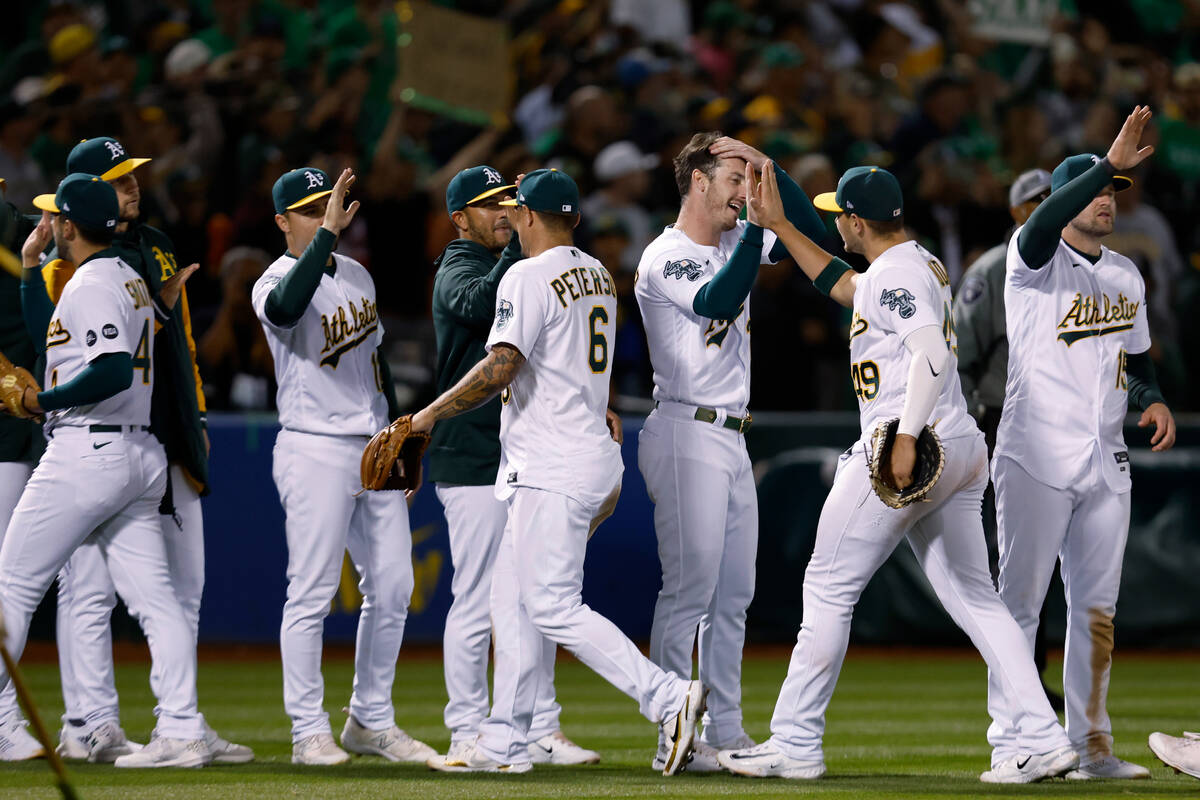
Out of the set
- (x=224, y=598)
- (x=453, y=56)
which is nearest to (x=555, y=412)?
(x=224, y=598)

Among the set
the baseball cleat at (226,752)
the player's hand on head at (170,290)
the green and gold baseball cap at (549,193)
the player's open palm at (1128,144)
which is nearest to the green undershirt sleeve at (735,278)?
A: the green and gold baseball cap at (549,193)

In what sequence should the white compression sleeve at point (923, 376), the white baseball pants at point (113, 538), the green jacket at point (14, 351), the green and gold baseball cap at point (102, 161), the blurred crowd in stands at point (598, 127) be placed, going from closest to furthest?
the white compression sleeve at point (923, 376) < the white baseball pants at point (113, 538) < the green and gold baseball cap at point (102, 161) < the green jacket at point (14, 351) < the blurred crowd in stands at point (598, 127)

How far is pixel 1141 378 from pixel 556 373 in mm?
2519

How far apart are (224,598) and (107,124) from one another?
386 centimetres

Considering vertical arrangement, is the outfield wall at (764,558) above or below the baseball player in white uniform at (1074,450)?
below

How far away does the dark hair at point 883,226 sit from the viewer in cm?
618

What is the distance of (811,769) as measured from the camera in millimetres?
6152

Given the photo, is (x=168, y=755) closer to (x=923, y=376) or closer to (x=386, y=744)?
(x=386, y=744)

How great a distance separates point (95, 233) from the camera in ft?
21.6

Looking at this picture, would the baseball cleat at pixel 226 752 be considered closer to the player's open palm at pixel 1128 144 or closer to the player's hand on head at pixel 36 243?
the player's hand on head at pixel 36 243

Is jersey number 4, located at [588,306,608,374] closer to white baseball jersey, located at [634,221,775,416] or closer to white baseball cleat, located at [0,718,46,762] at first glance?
white baseball jersey, located at [634,221,775,416]

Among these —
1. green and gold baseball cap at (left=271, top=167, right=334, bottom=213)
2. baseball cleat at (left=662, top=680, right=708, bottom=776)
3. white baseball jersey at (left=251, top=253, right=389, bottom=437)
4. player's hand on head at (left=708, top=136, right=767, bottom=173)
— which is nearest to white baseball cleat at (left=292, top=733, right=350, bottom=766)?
white baseball jersey at (left=251, top=253, right=389, bottom=437)

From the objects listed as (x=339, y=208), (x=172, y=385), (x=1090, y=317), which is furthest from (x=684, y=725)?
(x=172, y=385)

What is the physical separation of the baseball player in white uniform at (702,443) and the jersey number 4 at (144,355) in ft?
6.51
